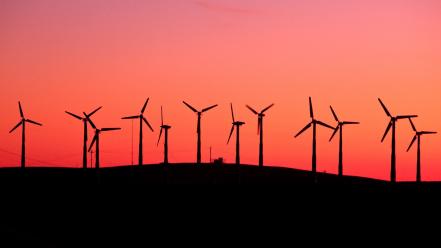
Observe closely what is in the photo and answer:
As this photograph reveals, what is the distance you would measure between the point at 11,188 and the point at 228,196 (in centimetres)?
4655

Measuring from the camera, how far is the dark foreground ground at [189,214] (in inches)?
3910

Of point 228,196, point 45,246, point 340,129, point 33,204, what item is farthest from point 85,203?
point 340,129

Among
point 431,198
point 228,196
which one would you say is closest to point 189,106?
point 228,196

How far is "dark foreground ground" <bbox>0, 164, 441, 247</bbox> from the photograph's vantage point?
326 ft

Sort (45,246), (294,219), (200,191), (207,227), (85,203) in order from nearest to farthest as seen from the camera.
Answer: (45,246) < (207,227) < (294,219) < (85,203) < (200,191)

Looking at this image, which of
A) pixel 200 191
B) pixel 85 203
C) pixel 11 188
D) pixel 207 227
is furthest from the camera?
pixel 11 188

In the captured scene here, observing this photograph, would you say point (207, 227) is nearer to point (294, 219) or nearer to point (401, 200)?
point (294, 219)

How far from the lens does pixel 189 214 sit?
12119 centimetres

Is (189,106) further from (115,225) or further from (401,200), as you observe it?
(115,225)

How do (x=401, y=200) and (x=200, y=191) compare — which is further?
(x=200, y=191)

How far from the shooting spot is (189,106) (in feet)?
601

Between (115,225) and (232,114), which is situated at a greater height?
(232,114)

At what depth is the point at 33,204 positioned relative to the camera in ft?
450

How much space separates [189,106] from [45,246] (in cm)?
10480
